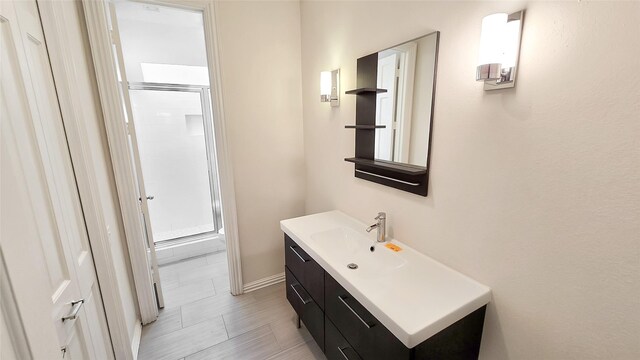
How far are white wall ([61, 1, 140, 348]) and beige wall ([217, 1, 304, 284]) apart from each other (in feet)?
2.60

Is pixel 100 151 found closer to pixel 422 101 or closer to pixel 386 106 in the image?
pixel 386 106

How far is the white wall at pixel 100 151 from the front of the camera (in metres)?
1.40

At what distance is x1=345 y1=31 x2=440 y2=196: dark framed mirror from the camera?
1.32m

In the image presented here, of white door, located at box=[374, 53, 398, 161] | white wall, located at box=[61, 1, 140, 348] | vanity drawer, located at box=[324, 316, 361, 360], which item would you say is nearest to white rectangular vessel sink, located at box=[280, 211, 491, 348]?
vanity drawer, located at box=[324, 316, 361, 360]

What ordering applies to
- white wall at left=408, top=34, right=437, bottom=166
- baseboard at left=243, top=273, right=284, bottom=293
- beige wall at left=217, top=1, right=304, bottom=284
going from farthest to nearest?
baseboard at left=243, top=273, right=284, bottom=293 < beige wall at left=217, top=1, right=304, bottom=284 < white wall at left=408, top=34, right=437, bottom=166

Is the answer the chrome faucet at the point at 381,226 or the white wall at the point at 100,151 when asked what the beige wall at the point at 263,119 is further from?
the chrome faucet at the point at 381,226

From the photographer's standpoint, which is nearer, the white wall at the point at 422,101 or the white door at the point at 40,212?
the white door at the point at 40,212

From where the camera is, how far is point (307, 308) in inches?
68.7

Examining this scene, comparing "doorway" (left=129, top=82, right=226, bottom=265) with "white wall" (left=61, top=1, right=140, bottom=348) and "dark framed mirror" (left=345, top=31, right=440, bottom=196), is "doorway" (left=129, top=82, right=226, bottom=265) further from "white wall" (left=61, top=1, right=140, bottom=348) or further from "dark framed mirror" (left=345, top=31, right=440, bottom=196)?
"dark framed mirror" (left=345, top=31, right=440, bottom=196)

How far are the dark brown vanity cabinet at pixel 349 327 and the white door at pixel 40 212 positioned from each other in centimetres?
102

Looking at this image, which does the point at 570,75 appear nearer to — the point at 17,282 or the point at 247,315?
the point at 17,282

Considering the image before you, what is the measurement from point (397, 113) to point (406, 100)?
0.09m

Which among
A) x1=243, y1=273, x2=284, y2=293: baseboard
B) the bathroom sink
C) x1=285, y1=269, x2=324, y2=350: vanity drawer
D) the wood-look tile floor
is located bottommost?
the wood-look tile floor

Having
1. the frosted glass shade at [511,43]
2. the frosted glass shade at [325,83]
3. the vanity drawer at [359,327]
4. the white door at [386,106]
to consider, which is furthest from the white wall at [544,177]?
the frosted glass shade at [325,83]
